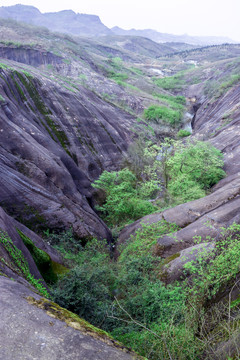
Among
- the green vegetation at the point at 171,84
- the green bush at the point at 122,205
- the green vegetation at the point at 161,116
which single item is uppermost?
the green vegetation at the point at 171,84

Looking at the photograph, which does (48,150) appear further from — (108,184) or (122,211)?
(122,211)

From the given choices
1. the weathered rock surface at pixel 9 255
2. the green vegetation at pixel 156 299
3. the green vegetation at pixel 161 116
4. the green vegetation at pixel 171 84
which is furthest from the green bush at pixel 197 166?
the green vegetation at pixel 171 84

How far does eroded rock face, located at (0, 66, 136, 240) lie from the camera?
12.4 meters

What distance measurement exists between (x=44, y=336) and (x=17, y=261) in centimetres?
317

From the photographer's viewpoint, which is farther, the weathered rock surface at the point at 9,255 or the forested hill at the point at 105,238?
the weathered rock surface at the point at 9,255

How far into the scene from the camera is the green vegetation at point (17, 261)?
6.00 meters

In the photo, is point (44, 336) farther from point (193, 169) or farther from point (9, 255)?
point (193, 169)

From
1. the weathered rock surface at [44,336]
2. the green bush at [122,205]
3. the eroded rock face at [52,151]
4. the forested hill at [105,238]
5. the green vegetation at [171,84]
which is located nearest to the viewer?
the weathered rock surface at [44,336]

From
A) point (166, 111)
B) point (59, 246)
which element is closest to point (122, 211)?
point (59, 246)

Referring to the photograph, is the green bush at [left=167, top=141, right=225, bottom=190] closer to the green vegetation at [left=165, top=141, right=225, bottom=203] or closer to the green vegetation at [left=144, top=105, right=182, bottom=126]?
the green vegetation at [left=165, top=141, right=225, bottom=203]

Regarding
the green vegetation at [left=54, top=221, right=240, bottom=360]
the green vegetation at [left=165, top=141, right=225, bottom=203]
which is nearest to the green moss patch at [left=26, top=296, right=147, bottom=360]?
the green vegetation at [left=54, top=221, right=240, bottom=360]

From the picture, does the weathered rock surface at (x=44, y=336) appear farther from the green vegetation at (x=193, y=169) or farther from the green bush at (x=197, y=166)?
the green bush at (x=197, y=166)

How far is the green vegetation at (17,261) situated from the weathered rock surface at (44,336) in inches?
66.4

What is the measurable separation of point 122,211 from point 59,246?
686 cm
